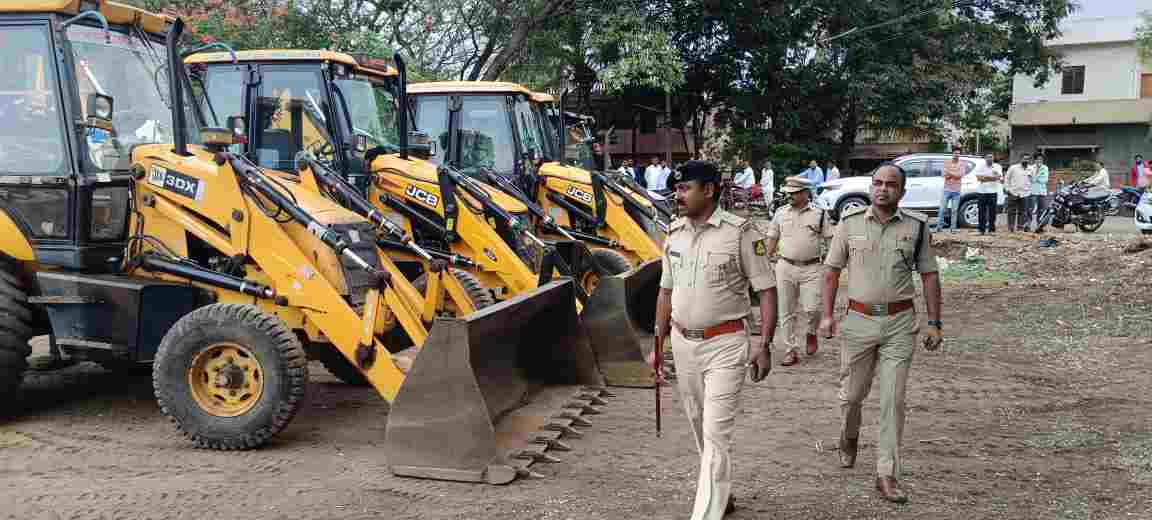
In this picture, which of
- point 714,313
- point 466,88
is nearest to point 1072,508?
point 714,313

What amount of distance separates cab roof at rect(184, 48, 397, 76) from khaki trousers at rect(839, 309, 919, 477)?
499 centimetres

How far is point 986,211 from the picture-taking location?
17891 millimetres

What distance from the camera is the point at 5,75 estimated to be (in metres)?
6.15

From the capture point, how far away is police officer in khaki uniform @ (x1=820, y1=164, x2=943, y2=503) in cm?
496

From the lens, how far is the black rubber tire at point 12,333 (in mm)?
5977

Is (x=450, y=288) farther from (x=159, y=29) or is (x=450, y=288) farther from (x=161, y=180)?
(x=159, y=29)

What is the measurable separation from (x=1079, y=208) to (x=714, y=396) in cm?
1687

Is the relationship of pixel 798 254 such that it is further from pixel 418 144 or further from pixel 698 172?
pixel 698 172

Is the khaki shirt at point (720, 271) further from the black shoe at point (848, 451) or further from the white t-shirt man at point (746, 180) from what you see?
the white t-shirt man at point (746, 180)

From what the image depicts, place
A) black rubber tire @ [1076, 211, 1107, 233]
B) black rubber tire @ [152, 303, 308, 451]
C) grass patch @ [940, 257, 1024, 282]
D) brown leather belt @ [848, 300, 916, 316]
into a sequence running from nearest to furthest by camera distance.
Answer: brown leather belt @ [848, 300, 916, 316]
black rubber tire @ [152, 303, 308, 451]
grass patch @ [940, 257, 1024, 282]
black rubber tire @ [1076, 211, 1107, 233]

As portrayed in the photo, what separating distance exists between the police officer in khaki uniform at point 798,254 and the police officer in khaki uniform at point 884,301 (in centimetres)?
317

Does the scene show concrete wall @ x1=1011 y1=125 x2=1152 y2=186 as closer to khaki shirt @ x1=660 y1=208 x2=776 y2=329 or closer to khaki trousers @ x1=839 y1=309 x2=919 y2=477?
khaki trousers @ x1=839 y1=309 x2=919 y2=477

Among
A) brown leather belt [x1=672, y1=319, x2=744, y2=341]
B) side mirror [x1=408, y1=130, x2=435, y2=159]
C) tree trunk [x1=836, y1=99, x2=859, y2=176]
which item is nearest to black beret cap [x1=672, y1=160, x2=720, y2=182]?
brown leather belt [x1=672, y1=319, x2=744, y2=341]

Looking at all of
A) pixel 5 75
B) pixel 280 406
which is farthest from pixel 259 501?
pixel 5 75
